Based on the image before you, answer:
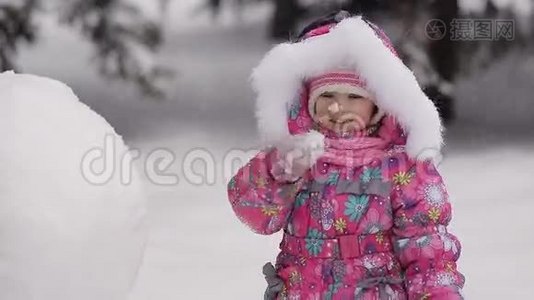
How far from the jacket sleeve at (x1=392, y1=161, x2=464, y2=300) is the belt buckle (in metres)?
0.07

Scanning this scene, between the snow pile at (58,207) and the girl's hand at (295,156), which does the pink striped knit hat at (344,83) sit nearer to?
the girl's hand at (295,156)

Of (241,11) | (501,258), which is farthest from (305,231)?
(241,11)

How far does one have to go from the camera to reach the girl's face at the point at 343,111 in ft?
5.01

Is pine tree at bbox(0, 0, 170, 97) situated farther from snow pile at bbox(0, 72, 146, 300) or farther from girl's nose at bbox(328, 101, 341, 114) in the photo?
girl's nose at bbox(328, 101, 341, 114)

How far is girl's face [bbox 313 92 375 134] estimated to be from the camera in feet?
5.01

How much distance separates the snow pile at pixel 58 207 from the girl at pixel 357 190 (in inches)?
13.8

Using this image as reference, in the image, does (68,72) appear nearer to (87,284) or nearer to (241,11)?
(241,11)

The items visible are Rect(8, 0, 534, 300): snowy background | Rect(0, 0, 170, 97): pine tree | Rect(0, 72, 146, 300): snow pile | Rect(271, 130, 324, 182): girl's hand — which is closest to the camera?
Rect(271, 130, 324, 182): girl's hand

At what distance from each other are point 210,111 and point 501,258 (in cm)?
181

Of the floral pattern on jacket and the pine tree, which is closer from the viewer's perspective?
the floral pattern on jacket

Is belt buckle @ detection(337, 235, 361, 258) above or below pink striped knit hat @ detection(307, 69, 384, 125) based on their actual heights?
below

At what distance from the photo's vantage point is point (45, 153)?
5.68 ft

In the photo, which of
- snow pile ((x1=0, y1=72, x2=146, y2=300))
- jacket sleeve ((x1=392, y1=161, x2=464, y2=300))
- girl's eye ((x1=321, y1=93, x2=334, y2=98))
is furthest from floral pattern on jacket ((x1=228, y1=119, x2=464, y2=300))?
snow pile ((x1=0, y1=72, x2=146, y2=300))

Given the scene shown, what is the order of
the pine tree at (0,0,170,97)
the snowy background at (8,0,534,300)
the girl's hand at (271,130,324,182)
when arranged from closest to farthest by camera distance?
the girl's hand at (271,130,324,182) → the snowy background at (8,0,534,300) → the pine tree at (0,0,170,97)
